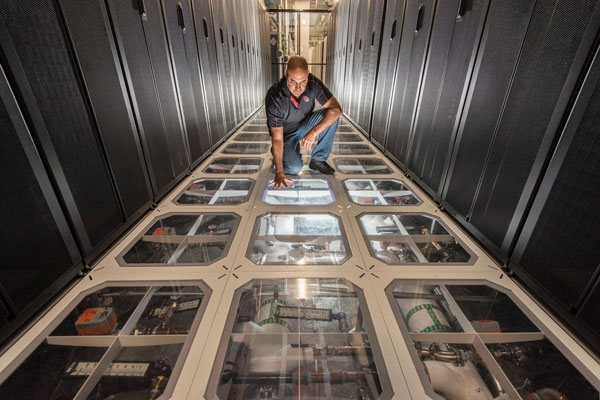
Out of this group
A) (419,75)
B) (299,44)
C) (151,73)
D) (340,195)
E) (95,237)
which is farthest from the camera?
(299,44)

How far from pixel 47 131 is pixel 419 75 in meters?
3.19

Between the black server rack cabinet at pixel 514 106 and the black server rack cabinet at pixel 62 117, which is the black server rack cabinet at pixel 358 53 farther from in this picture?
the black server rack cabinet at pixel 62 117

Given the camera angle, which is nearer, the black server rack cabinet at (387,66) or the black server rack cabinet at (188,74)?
the black server rack cabinet at (188,74)

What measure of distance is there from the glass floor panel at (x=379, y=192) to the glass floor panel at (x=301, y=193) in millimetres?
229

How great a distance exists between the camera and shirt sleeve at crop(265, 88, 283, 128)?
103 inches

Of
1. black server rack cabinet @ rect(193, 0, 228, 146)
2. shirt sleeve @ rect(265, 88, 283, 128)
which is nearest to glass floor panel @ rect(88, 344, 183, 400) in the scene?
shirt sleeve @ rect(265, 88, 283, 128)

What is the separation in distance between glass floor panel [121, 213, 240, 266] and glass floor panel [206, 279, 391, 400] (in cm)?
49

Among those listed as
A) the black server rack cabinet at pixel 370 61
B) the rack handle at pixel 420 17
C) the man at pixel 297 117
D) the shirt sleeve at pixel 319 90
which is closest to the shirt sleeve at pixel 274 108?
the man at pixel 297 117

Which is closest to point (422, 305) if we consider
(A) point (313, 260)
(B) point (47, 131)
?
(A) point (313, 260)

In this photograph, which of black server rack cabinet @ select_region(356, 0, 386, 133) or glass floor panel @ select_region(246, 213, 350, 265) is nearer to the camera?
glass floor panel @ select_region(246, 213, 350, 265)

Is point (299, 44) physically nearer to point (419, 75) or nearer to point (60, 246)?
point (419, 75)

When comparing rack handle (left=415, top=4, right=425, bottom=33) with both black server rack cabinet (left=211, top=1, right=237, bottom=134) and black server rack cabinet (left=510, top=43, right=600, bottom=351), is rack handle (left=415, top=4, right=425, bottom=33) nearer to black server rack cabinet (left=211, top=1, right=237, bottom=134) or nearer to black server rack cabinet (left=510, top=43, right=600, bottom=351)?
black server rack cabinet (left=510, top=43, right=600, bottom=351)

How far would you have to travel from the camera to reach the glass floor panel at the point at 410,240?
1813 millimetres

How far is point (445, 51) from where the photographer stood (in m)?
2.43
